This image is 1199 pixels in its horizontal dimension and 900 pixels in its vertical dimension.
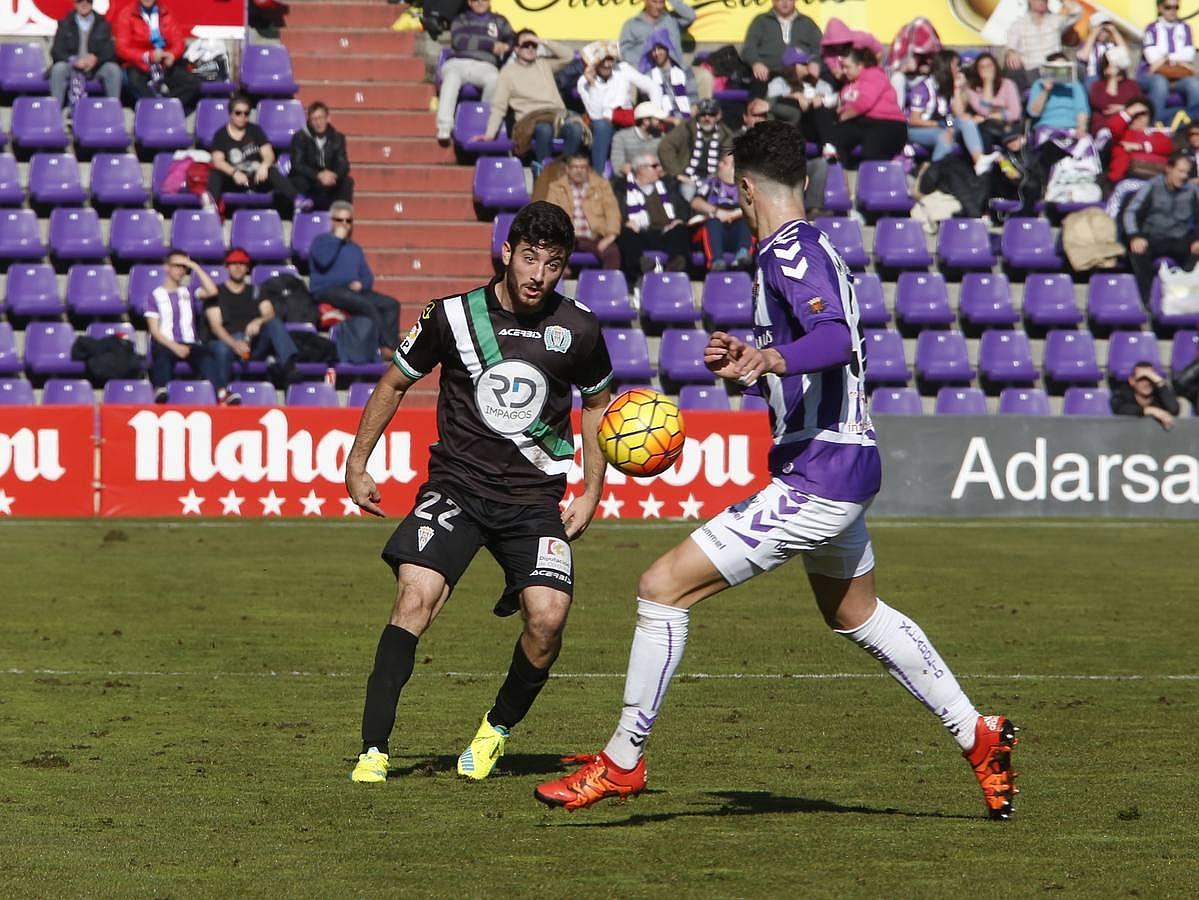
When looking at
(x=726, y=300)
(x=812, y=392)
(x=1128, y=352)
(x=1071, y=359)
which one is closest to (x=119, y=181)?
(x=726, y=300)

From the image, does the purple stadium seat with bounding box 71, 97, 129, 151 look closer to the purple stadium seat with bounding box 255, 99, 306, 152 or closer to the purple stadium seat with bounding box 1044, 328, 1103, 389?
the purple stadium seat with bounding box 255, 99, 306, 152

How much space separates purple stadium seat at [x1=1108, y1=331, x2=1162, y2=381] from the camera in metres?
23.1

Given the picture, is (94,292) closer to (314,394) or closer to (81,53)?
(314,394)

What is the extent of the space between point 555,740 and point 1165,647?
4.86 meters

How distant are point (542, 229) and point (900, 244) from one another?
17036 millimetres

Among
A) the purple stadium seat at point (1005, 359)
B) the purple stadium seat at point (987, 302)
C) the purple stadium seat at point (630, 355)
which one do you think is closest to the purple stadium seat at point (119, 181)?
the purple stadium seat at point (630, 355)

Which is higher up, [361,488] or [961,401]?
[361,488]

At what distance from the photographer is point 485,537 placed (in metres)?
7.70

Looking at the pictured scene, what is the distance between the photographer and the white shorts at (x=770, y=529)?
6551mm

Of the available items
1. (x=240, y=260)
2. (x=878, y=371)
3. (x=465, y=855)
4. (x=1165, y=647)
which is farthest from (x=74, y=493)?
(x=465, y=855)

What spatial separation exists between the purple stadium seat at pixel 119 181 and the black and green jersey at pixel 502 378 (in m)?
16.7

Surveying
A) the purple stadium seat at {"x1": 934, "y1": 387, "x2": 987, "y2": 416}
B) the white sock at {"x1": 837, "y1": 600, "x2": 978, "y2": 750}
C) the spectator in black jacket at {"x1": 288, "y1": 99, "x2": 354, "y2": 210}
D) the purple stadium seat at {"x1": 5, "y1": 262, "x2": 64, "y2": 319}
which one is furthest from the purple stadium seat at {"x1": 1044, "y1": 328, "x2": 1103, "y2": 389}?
the white sock at {"x1": 837, "y1": 600, "x2": 978, "y2": 750}

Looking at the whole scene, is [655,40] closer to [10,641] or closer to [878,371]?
[878,371]

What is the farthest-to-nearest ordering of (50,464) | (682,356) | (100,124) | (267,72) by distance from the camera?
(267,72) → (100,124) → (682,356) → (50,464)
